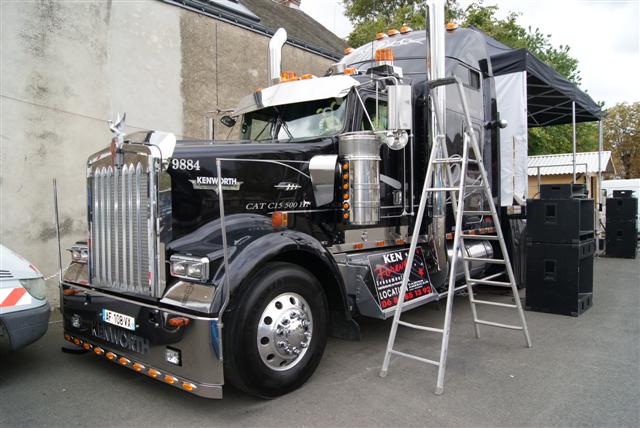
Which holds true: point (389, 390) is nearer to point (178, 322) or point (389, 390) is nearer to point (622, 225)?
point (178, 322)

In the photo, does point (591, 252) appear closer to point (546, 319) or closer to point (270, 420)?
point (546, 319)

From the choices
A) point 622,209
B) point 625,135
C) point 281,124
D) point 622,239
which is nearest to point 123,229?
point 281,124

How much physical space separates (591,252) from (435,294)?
9.09ft

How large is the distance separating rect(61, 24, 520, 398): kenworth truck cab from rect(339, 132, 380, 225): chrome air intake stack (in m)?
0.01

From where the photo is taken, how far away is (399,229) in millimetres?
5098

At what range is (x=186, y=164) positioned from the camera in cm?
349

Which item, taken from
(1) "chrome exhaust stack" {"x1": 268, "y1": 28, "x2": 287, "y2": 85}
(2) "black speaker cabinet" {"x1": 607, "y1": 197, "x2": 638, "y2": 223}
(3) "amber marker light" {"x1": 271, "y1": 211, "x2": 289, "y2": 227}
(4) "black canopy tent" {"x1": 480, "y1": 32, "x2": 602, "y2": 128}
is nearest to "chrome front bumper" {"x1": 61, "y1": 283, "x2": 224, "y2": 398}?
(3) "amber marker light" {"x1": 271, "y1": 211, "x2": 289, "y2": 227}

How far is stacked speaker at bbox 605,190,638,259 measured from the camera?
11.4 m

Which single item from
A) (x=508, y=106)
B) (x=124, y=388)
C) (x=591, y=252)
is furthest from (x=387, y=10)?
(x=124, y=388)

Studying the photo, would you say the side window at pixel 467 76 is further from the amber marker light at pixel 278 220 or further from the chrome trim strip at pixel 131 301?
the chrome trim strip at pixel 131 301

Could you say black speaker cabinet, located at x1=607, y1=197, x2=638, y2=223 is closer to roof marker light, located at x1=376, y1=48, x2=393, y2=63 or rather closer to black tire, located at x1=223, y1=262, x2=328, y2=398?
roof marker light, located at x1=376, y1=48, x2=393, y2=63

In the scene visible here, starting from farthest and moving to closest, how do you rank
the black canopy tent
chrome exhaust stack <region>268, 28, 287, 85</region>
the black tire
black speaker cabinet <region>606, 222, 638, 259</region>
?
black speaker cabinet <region>606, 222, 638, 259</region>, the black canopy tent, chrome exhaust stack <region>268, 28, 287, 85</region>, the black tire

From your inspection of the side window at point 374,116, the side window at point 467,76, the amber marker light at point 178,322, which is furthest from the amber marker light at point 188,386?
the side window at point 467,76

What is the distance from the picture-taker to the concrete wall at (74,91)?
5.91 m
